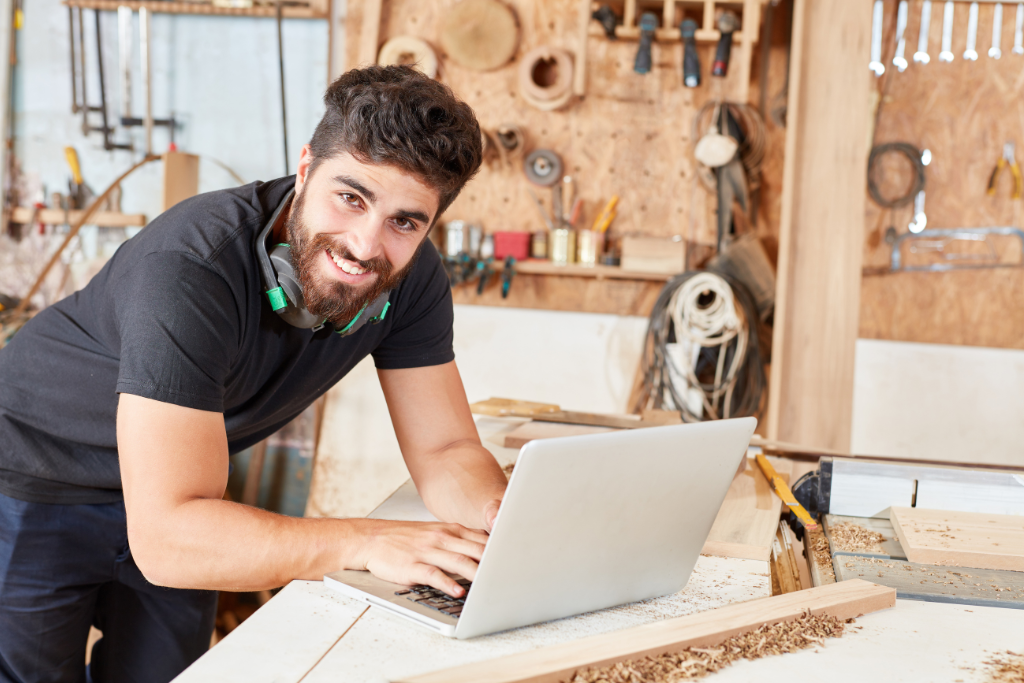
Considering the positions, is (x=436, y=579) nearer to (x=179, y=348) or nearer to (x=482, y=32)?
(x=179, y=348)

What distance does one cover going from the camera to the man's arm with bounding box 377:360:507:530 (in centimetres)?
125

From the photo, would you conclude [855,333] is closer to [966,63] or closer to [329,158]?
[966,63]

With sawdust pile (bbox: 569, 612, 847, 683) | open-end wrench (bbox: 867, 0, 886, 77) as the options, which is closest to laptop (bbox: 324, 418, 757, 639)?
sawdust pile (bbox: 569, 612, 847, 683)

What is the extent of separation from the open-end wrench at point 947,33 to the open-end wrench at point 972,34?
6 centimetres

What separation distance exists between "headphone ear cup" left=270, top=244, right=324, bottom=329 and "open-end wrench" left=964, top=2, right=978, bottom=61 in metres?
2.95

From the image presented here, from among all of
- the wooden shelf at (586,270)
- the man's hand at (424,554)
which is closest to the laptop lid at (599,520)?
the man's hand at (424,554)

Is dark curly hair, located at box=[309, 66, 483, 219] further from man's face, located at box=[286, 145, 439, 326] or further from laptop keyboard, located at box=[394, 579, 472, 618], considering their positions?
laptop keyboard, located at box=[394, 579, 472, 618]

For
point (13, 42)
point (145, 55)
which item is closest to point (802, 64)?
point (145, 55)

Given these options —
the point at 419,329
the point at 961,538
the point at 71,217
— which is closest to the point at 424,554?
the point at 419,329

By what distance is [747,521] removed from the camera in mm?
1285

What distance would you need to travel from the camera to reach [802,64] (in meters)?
2.85

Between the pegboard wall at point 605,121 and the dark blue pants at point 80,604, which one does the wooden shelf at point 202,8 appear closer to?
the pegboard wall at point 605,121

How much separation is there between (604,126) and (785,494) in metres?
2.17

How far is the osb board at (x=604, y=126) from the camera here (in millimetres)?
3236
